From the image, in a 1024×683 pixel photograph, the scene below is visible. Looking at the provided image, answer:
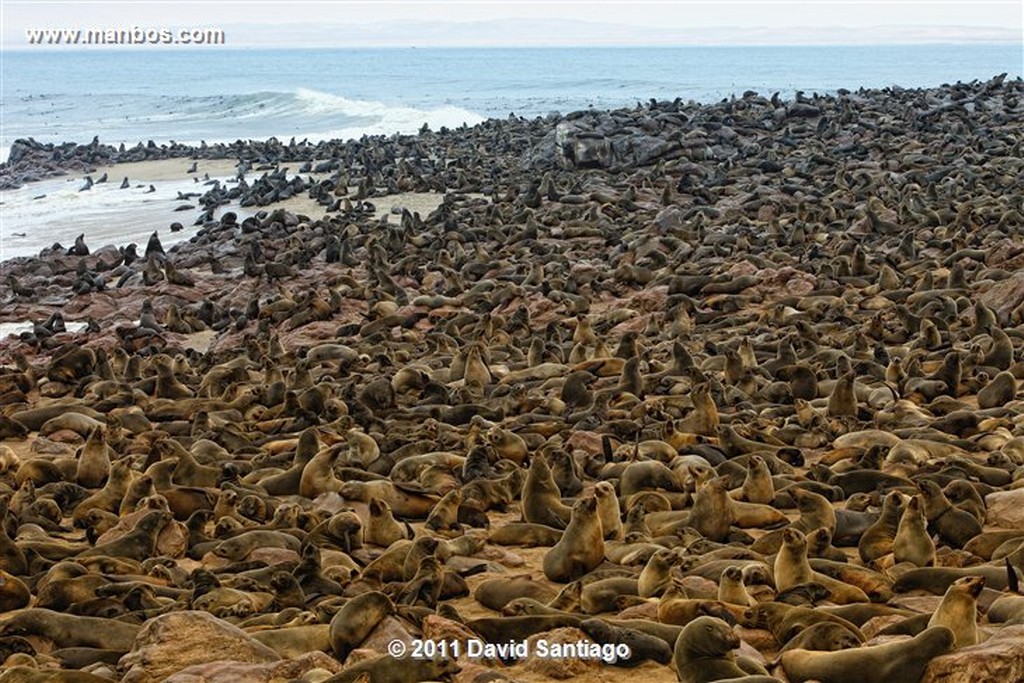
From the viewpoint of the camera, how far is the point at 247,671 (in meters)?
5.52

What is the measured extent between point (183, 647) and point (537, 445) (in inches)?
191

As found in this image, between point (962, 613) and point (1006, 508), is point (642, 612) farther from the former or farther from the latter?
point (1006, 508)

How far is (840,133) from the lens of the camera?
32.3m

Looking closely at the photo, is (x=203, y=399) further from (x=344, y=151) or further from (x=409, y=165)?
(x=344, y=151)

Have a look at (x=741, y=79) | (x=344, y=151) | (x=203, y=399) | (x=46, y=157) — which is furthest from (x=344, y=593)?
(x=741, y=79)

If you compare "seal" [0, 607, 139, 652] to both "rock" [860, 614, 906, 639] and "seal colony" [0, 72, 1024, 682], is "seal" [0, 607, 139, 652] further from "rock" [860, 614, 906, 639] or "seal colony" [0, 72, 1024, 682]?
"rock" [860, 614, 906, 639]

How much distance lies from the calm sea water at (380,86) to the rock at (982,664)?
186ft

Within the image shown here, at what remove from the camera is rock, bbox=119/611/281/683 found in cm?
574

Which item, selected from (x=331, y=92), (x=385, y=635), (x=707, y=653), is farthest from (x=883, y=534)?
(x=331, y=92)

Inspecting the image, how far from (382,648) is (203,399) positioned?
7361 mm

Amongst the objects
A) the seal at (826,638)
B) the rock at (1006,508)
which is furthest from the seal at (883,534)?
the seal at (826,638)

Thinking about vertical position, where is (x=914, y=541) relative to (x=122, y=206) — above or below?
above

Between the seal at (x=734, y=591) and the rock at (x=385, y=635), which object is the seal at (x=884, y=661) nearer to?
the seal at (x=734, y=591)

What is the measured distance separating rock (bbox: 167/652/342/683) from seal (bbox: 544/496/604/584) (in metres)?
2.07
